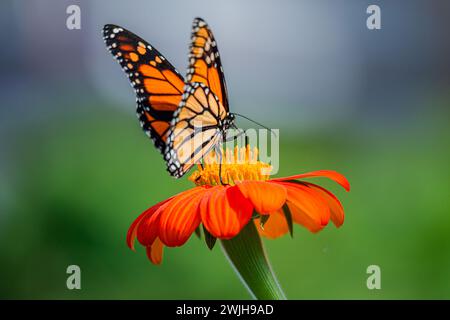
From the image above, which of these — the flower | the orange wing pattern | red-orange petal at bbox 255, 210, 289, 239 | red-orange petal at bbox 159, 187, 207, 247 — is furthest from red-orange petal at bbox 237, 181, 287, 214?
the orange wing pattern

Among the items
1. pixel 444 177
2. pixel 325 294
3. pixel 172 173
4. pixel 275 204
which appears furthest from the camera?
pixel 444 177

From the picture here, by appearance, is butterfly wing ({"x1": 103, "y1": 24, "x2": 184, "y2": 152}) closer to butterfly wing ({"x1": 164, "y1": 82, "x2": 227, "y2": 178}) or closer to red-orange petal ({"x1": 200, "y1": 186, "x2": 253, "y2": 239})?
butterfly wing ({"x1": 164, "y1": 82, "x2": 227, "y2": 178})

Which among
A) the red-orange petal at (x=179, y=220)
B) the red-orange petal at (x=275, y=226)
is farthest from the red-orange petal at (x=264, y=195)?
the red-orange petal at (x=275, y=226)

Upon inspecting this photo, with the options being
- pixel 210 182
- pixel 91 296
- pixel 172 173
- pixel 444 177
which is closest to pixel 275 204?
pixel 210 182

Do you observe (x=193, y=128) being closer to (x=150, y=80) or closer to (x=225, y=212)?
(x=150, y=80)

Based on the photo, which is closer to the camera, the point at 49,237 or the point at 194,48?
the point at 194,48

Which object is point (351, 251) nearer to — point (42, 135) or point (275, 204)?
point (275, 204)

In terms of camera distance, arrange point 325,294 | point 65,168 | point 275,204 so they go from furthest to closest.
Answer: point 65,168
point 325,294
point 275,204

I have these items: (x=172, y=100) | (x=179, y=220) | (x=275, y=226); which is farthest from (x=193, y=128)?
(x=179, y=220)
